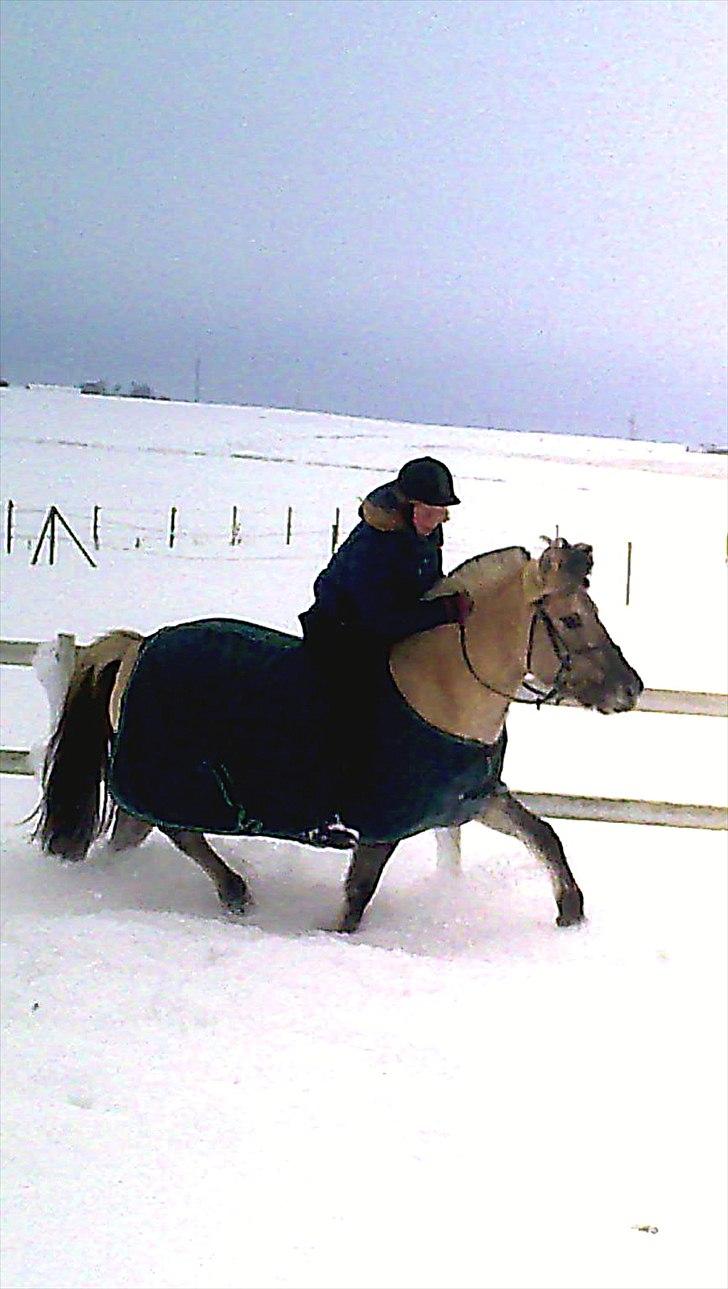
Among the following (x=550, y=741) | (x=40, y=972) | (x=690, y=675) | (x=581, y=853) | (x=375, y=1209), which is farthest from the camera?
(x=690, y=675)

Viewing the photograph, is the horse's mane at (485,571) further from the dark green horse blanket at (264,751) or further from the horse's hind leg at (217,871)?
the horse's hind leg at (217,871)

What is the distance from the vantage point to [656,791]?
6184 millimetres

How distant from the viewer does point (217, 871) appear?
4293 millimetres

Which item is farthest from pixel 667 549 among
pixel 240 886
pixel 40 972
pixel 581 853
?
Result: pixel 40 972

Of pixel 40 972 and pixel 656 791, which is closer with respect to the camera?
pixel 40 972

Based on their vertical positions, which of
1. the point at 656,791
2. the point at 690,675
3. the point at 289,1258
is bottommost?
the point at 289,1258

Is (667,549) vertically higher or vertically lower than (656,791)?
higher

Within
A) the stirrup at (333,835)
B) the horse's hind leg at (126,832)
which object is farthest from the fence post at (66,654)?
the stirrup at (333,835)

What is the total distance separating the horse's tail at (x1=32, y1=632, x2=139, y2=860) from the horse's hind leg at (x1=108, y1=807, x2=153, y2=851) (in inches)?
4.7

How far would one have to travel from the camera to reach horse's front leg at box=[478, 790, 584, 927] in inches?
161

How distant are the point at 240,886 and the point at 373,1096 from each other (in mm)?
1713

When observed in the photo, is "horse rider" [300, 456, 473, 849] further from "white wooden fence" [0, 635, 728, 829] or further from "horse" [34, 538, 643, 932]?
"white wooden fence" [0, 635, 728, 829]

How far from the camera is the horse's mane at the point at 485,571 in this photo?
12.6 feet

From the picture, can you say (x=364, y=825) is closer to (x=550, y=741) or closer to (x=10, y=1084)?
(x=10, y=1084)
